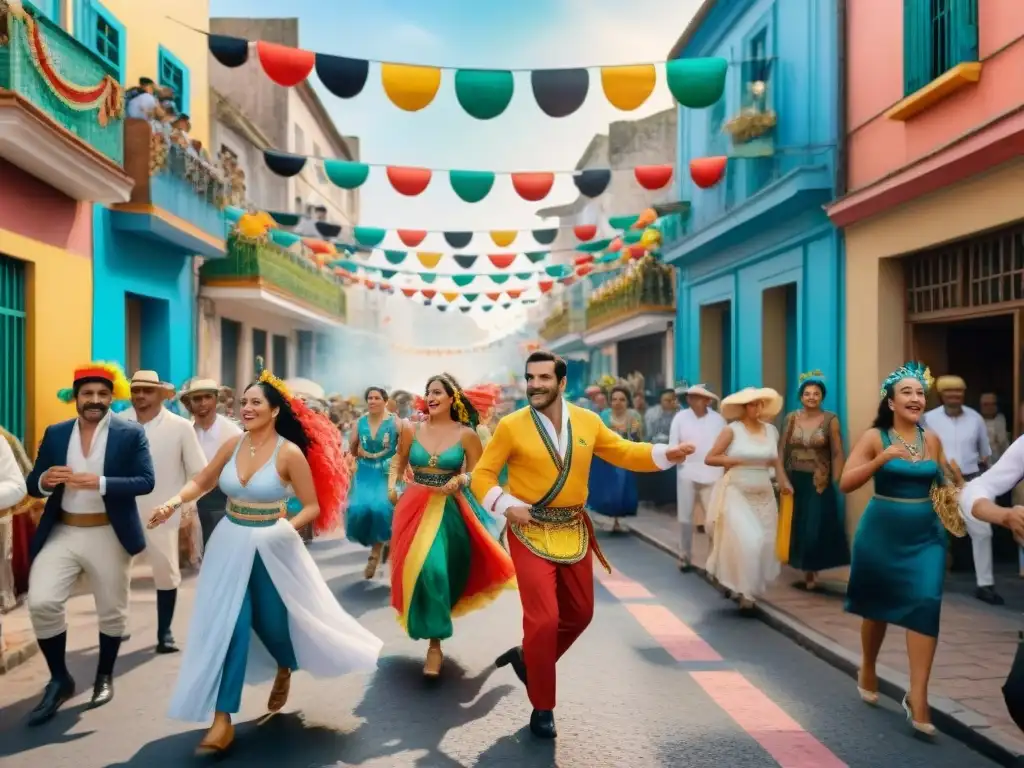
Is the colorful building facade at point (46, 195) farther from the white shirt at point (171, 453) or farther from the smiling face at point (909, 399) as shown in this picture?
the smiling face at point (909, 399)

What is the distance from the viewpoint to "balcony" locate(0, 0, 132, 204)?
8.88 meters

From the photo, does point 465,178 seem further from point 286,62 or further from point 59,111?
point 59,111

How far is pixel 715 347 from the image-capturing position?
17906mm

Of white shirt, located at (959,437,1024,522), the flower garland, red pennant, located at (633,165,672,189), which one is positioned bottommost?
white shirt, located at (959,437,1024,522)

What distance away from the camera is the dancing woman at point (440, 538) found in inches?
236

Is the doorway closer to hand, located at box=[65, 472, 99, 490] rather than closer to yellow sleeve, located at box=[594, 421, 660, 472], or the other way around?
yellow sleeve, located at box=[594, 421, 660, 472]

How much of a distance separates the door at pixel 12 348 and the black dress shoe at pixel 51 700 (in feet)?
18.6

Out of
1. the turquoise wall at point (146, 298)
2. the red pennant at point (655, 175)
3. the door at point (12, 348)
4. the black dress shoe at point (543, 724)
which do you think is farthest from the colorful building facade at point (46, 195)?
the black dress shoe at point (543, 724)

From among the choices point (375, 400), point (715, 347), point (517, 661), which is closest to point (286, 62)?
point (375, 400)

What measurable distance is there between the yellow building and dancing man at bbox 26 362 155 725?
15.7 feet

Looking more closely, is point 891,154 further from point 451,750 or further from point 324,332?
point 324,332

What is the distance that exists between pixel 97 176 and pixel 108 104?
104cm

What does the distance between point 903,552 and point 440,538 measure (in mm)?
A: 2821

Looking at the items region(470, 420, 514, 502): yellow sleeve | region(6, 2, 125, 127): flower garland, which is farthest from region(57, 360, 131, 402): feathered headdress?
region(6, 2, 125, 127): flower garland
